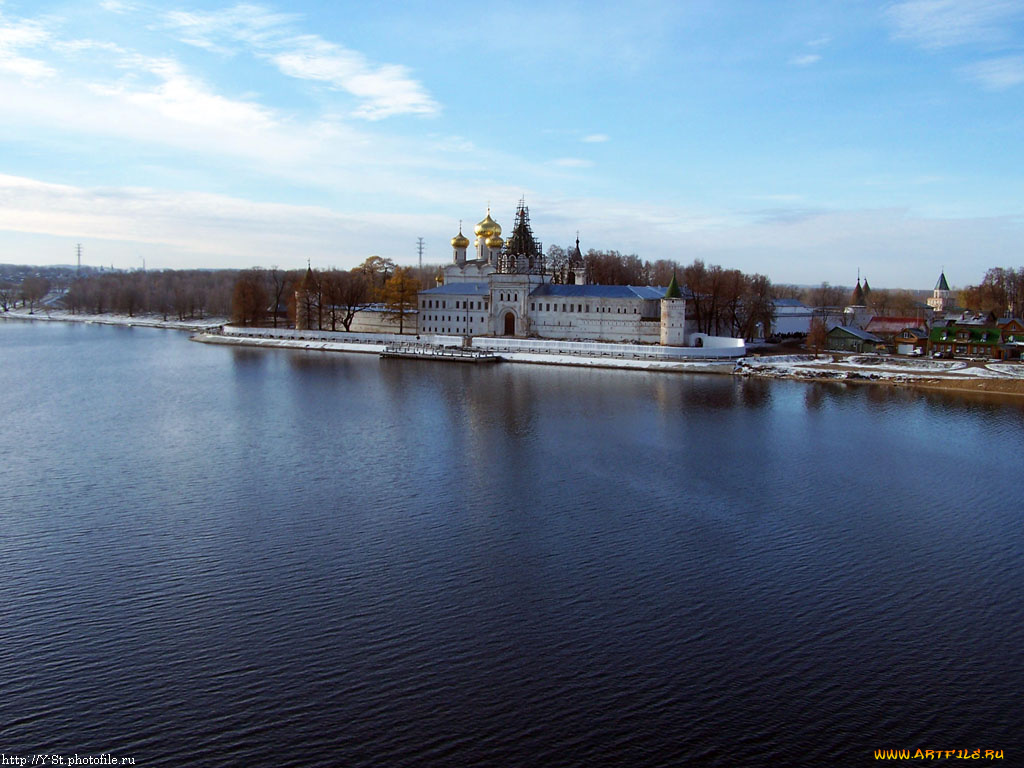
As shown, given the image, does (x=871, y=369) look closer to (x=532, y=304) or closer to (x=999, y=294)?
(x=532, y=304)

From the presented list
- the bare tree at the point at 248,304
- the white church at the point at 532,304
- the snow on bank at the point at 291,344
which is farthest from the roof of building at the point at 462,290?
the bare tree at the point at 248,304

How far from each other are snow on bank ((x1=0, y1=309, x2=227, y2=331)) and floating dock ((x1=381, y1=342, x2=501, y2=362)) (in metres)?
21.0

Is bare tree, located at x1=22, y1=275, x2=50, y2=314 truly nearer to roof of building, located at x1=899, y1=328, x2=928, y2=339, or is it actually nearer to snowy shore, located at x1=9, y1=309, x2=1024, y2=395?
snowy shore, located at x1=9, y1=309, x2=1024, y2=395

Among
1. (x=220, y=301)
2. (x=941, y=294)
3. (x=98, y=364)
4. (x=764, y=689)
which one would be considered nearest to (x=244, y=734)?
(x=764, y=689)

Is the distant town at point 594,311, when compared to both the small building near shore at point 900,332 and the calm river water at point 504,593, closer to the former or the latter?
the small building near shore at point 900,332

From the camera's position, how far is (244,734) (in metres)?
Result: 7.71

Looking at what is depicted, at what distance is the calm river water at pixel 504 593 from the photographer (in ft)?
26.0

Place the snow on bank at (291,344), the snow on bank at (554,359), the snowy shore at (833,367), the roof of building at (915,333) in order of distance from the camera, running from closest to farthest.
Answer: the snowy shore at (833,367)
the snow on bank at (554,359)
the roof of building at (915,333)
the snow on bank at (291,344)

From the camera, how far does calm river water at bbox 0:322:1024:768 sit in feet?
26.0

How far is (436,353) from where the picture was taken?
125ft

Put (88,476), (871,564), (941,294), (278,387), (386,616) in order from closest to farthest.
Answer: (386,616)
(871,564)
(88,476)
(278,387)
(941,294)

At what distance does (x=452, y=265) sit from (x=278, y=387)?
2146cm

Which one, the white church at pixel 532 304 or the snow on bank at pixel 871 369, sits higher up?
the white church at pixel 532 304

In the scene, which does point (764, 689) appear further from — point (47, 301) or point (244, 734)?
point (47, 301)
